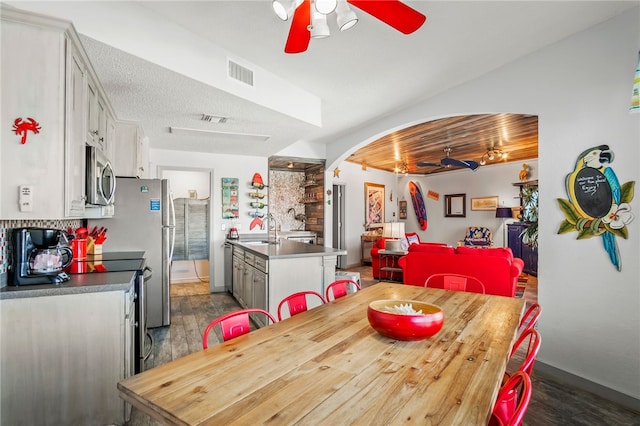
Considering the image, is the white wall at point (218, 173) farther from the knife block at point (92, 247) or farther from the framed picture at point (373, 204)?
the framed picture at point (373, 204)

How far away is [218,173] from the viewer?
5.59 meters

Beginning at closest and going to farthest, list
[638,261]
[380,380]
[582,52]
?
[380,380] → [638,261] → [582,52]

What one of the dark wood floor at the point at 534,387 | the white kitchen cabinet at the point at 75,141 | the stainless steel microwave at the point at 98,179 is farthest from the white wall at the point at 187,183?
the white kitchen cabinet at the point at 75,141

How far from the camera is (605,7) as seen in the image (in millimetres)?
2273

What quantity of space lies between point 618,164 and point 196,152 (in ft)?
17.3

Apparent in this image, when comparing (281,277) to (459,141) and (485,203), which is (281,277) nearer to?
(459,141)

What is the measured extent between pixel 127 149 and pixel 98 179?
4.76 ft

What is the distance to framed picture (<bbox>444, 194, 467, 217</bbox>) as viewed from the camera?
341 inches

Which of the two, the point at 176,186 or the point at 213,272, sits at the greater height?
the point at 176,186

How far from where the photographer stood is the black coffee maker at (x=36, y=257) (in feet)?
5.82

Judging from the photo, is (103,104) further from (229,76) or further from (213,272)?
(213,272)

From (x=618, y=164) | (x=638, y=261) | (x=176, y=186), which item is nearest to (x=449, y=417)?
(x=638, y=261)

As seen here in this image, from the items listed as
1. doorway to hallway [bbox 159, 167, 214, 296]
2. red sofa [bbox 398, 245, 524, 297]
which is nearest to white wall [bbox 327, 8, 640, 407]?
red sofa [bbox 398, 245, 524, 297]

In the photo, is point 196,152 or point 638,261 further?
point 196,152
